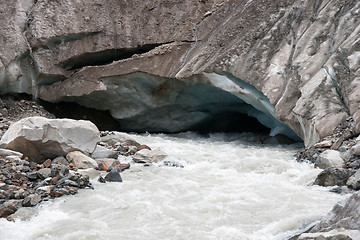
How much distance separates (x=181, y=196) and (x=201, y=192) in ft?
1.14

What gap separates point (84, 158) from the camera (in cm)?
668

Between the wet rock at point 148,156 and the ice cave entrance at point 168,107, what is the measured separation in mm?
3828

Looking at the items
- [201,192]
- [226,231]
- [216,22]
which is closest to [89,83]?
[216,22]

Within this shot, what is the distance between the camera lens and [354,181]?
4.91 meters

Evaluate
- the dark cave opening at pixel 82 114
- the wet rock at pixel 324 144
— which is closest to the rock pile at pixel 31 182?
the wet rock at pixel 324 144

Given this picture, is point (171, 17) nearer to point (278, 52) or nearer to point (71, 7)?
point (71, 7)

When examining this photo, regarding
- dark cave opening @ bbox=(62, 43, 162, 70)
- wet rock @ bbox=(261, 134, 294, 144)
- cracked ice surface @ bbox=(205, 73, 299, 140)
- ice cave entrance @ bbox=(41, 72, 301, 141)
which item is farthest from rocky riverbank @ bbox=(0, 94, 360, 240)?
dark cave opening @ bbox=(62, 43, 162, 70)

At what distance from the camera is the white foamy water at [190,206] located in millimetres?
3900

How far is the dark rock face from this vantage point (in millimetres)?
9422

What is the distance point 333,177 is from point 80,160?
13.8 feet

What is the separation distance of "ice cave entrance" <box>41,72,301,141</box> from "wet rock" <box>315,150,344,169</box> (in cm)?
445

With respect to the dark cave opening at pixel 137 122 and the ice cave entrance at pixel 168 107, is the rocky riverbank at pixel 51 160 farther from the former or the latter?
the dark cave opening at pixel 137 122

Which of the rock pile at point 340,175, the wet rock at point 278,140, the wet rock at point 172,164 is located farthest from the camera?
the wet rock at point 278,140

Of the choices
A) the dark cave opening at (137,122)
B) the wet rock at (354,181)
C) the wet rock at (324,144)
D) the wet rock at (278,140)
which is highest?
the wet rock at (324,144)
